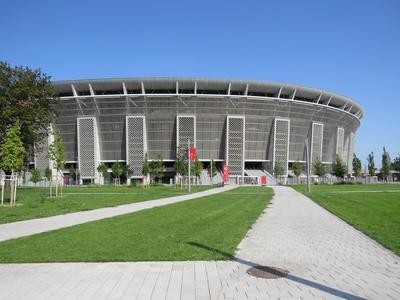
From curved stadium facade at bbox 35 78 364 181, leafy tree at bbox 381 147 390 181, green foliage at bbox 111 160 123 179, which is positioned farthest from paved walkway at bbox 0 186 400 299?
leafy tree at bbox 381 147 390 181

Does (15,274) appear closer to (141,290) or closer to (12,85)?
(141,290)

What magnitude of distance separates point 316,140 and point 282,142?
1041 centimetres

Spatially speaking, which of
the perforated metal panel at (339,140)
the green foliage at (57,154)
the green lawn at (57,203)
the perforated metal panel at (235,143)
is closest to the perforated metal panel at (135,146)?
the perforated metal panel at (235,143)

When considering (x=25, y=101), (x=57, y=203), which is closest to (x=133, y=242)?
(x=57, y=203)

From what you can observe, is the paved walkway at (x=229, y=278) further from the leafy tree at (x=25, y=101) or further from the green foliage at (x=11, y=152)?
the leafy tree at (x=25, y=101)

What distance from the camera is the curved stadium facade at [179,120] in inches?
3297

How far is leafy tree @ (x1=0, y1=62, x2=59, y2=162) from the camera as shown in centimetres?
3872

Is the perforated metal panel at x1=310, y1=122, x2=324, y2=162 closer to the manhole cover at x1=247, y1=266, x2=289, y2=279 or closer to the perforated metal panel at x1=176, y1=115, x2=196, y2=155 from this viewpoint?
the perforated metal panel at x1=176, y1=115, x2=196, y2=155

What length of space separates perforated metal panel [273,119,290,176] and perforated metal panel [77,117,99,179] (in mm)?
37954

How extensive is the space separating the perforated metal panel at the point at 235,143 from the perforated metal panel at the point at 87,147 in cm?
2739

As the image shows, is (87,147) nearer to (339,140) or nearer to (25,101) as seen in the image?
(25,101)

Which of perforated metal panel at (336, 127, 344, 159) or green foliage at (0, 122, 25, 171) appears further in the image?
perforated metal panel at (336, 127, 344, 159)

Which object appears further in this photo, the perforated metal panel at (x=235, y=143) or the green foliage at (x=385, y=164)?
the green foliage at (x=385, y=164)

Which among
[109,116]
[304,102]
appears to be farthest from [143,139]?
[304,102]
